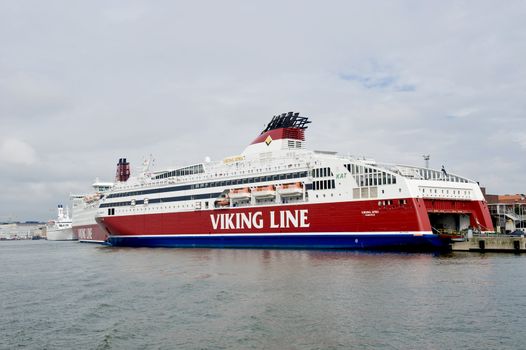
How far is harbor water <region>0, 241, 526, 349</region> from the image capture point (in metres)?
18.0

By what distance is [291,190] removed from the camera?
50562 millimetres

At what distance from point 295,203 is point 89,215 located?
6123 cm

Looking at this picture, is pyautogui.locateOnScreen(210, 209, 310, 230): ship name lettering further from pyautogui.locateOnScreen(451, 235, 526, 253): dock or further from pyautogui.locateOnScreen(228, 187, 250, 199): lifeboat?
pyautogui.locateOnScreen(451, 235, 526, 253): dock

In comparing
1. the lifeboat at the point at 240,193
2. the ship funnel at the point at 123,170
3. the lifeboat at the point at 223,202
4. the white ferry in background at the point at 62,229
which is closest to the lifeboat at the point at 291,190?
the lifeboat at the point at 240,193

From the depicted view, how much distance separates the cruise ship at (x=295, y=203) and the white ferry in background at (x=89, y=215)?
1113 inches

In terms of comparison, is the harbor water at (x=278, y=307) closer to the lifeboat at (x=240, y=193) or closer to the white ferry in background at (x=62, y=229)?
the lifeboat at (x=240, y=193)

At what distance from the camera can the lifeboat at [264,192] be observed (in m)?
52.8

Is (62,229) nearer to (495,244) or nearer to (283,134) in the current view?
(283,134)

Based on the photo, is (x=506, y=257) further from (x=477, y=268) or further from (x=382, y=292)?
(x=382, y=292)

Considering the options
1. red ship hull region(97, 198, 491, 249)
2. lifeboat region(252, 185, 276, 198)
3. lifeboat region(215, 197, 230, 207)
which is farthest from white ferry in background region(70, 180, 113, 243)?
lifeboat region(252, 185, 276, 198)

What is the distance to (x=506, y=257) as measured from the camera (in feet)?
129

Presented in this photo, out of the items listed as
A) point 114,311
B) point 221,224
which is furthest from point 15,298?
point 221,224

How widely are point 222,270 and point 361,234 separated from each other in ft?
47.7

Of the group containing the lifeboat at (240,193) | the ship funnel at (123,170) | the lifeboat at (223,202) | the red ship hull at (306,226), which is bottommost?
the red ship hull at (306,226)
